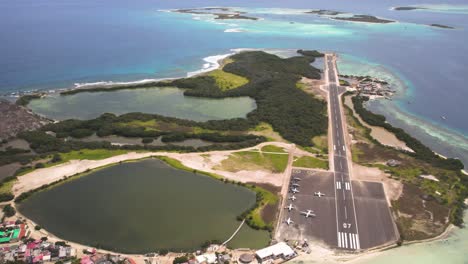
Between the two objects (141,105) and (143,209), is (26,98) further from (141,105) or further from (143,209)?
(143,209)

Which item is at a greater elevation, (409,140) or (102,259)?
(409,140)

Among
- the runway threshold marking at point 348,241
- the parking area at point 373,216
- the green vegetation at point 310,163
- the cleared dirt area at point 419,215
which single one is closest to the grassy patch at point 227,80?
the green vegetation at point 310,163

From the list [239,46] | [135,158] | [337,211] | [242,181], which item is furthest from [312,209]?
[239,46]

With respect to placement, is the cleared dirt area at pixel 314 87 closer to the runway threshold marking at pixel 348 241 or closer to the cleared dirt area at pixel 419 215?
the cleared dirt area at pixel 419 215

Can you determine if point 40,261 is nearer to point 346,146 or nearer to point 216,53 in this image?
point 346,146

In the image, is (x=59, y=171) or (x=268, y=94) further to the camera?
(x=268, y=94)

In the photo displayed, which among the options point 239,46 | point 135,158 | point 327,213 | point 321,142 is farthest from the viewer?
point 239,46

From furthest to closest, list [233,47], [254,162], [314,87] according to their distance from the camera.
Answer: [233,47] < [314,87] < [254,162]
